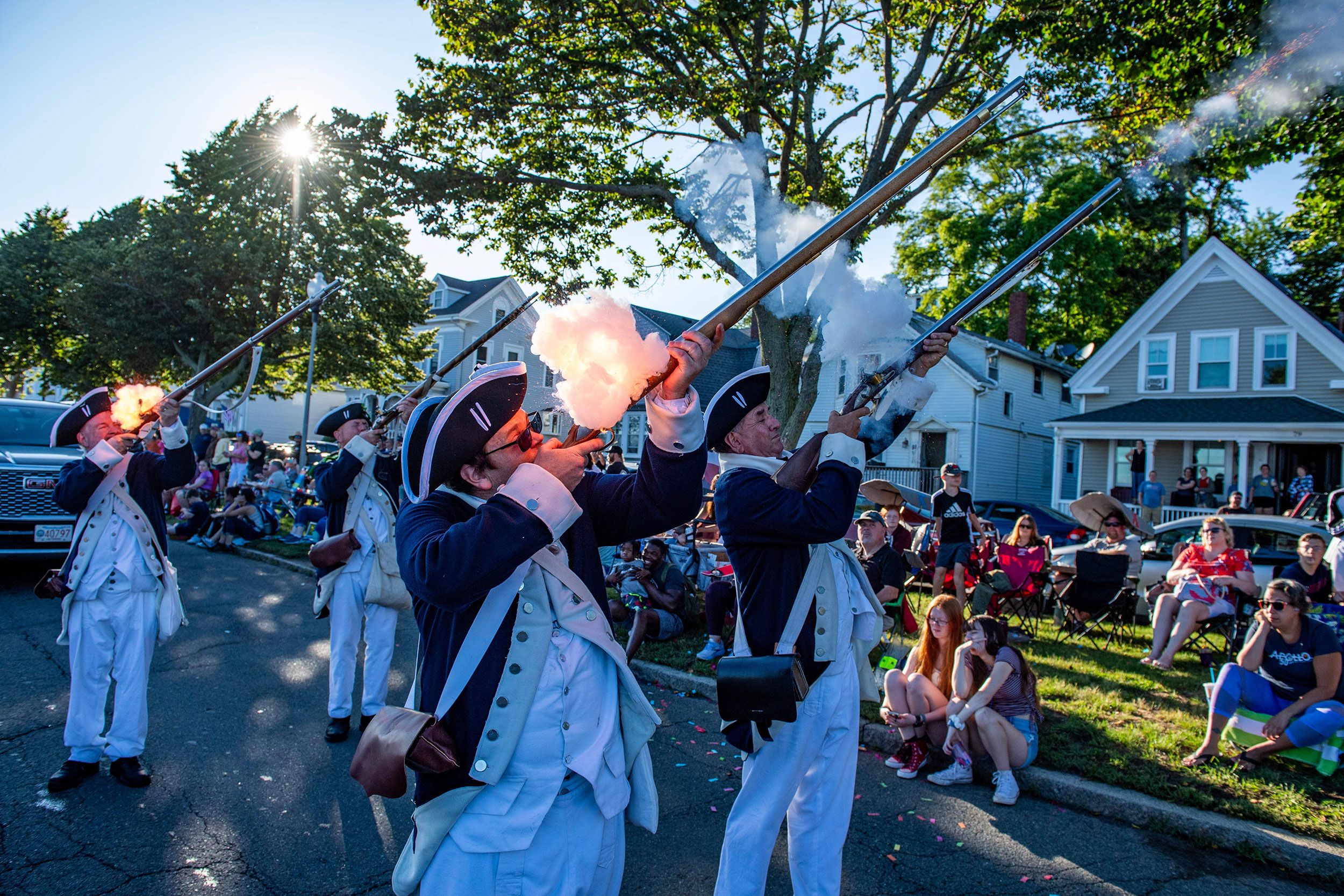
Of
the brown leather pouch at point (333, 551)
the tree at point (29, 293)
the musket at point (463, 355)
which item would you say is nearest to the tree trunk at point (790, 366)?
the musket at point (463, 355)

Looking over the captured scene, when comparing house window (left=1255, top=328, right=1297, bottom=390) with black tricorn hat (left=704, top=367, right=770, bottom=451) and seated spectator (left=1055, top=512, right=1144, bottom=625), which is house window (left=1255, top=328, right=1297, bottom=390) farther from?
black tricorn hat (left=704, top=367, right=770, bottom=451)

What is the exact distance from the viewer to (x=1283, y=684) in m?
5.73

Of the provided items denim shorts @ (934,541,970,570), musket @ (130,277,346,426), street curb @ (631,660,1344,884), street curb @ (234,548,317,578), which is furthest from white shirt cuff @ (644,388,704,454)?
street curb @ (234,548,317,578)

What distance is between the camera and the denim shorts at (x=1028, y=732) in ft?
17.8

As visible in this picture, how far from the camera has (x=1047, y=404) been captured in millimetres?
33656

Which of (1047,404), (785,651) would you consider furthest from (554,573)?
(1047,404)

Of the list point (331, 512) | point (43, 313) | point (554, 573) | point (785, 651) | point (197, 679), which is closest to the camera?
point (554, 573)

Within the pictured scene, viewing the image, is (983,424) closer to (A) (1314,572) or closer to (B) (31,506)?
(A) (1314,572)

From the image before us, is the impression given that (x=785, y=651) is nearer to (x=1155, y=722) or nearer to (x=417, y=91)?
(x=1155, y=722)

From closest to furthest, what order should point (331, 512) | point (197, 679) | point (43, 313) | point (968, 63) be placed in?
1. point (331, 512)
2. point (197, 679)
3. point (968, 63)
4. point (43, 313)

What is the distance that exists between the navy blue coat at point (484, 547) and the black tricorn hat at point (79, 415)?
3.96m

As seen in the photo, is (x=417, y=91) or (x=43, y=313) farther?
(x=43, y=313)

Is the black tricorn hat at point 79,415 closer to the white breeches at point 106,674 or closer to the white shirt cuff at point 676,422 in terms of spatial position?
the white breeches at point 106,674

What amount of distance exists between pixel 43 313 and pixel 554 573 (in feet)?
129
